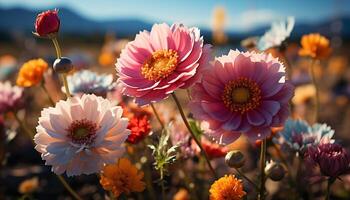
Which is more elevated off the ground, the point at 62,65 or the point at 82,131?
the point at 62,65

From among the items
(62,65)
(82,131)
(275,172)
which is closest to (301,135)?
(275,172)

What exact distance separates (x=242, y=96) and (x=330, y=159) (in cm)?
39

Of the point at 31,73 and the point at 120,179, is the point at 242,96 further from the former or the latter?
the point at 31,73

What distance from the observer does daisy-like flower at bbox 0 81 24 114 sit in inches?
98.4

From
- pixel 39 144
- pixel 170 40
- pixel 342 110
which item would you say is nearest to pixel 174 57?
pixel 170 40

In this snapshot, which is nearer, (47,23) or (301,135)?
(47,23)

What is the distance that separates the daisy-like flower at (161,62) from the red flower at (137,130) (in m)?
0.26

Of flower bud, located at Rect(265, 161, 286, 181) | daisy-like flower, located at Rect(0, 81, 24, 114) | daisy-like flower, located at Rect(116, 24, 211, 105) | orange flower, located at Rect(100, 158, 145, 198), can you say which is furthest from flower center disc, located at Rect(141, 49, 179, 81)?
daisy-like flower, located at Rect(0, 81, 24, 114)

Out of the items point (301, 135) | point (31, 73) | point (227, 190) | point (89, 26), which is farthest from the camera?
point (89, 26)

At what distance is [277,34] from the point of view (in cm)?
259

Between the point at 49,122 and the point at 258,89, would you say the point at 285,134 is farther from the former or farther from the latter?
the point at 49,122

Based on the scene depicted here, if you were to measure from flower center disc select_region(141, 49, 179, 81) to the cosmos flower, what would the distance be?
0.72 metres

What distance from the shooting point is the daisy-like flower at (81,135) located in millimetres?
1666

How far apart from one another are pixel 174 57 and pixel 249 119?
37 cm
